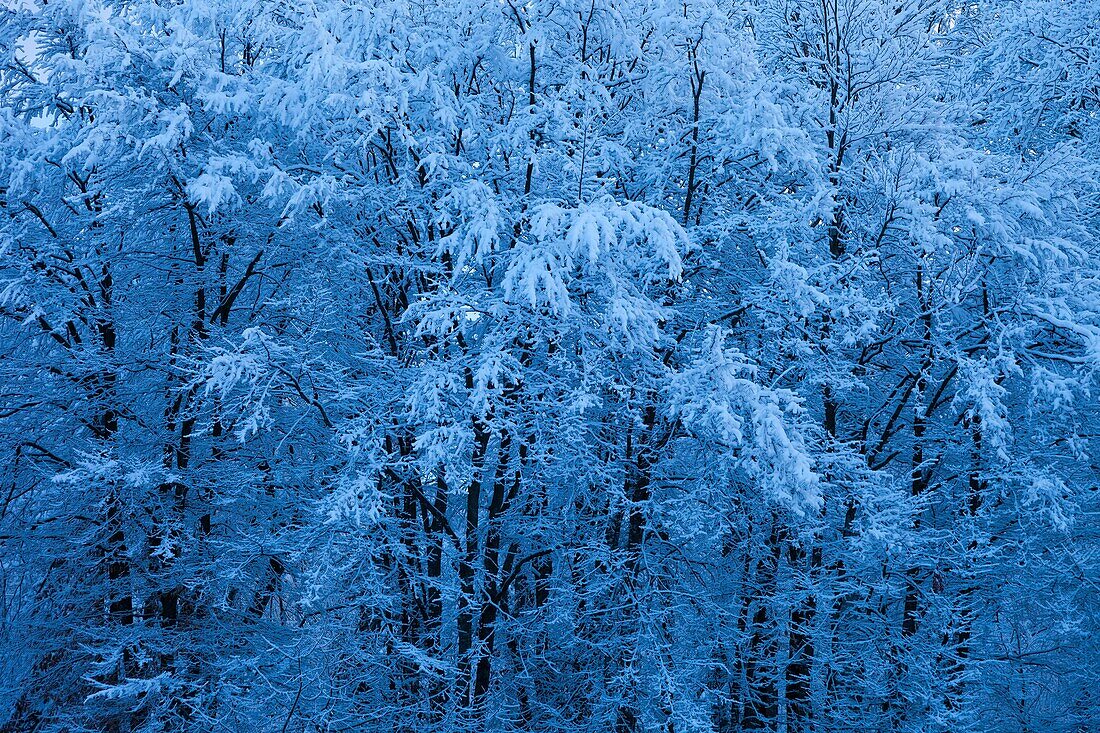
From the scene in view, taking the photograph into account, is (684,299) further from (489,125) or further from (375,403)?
(375,403)

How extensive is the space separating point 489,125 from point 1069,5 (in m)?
8.64

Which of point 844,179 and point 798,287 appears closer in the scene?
point 798,287

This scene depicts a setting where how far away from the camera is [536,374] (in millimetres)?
8109

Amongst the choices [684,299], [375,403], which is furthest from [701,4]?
[375,403]

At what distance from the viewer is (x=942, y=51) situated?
950 centimetres

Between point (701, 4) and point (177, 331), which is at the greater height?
point (701, 4)

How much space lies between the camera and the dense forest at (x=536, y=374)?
25.2 ft

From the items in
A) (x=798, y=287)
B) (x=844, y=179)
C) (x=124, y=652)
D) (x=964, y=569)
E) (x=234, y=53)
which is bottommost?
(x=124, y=652)

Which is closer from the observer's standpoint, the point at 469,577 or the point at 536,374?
the point at 536,374

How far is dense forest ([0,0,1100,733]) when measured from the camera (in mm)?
7680

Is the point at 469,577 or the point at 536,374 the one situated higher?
the point at 536,374

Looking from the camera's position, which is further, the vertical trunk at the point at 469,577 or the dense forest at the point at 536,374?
the vertical trunk at the point at 469,577

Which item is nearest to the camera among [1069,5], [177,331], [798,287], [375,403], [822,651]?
[798,287]

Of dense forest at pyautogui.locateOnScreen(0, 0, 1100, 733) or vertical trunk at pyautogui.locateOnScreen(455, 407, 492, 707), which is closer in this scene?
dense forest at pyautogui.locateOnScreen(0, 0, 1100, 733)
